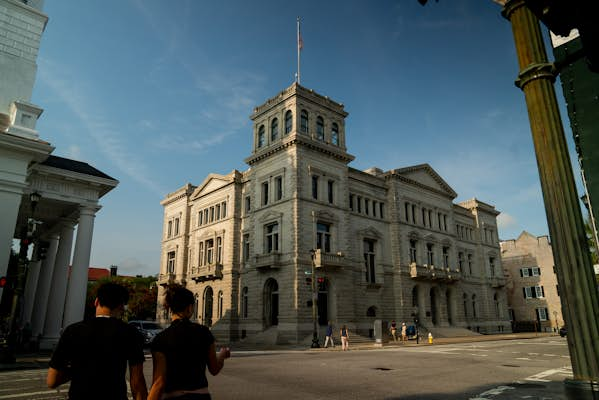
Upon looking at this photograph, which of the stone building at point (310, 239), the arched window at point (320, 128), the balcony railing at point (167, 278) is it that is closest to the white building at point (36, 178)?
the stone building at point (310, 239)

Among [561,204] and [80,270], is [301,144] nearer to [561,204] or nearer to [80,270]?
[80,270]

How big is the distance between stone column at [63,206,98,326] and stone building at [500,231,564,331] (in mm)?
61252

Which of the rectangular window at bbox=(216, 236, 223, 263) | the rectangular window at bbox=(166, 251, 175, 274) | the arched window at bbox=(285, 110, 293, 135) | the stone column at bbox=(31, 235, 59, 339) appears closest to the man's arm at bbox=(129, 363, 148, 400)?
the stone column at bbox=(31, 235, 59, 339)

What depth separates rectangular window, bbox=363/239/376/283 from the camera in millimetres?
40938

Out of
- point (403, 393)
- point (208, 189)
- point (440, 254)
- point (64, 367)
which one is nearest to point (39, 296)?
point (208, 189)

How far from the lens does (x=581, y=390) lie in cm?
279

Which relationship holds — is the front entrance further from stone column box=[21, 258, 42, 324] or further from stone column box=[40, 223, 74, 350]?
stone column box=[21, 258, 42, 324]

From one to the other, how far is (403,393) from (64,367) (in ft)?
29.8

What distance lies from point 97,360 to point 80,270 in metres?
22.0

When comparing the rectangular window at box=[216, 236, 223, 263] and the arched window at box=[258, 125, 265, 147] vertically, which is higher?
the arched window at box=[258, 125, 265, 147]

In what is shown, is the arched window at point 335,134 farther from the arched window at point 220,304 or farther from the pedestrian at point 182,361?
the pedestrian at point 182,361

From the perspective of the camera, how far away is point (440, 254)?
49750mm

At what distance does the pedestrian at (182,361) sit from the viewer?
3.90m

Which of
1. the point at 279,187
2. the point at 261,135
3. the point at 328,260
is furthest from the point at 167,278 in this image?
the point at 328,260
